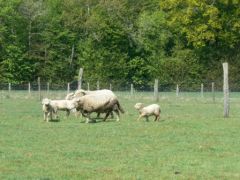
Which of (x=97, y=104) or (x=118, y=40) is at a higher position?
(x=118, y=40)

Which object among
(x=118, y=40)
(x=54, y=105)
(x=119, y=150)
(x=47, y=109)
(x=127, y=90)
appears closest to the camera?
(x=119, y=150)

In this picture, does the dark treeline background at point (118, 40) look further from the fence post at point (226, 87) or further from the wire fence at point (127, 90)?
the fence post at point (226, 87)

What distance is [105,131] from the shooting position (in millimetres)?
20578

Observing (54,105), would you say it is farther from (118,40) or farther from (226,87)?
(118,40)

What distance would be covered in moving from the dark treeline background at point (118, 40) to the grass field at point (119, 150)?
4078 centimetres

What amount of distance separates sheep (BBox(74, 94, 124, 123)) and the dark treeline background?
1466 inches

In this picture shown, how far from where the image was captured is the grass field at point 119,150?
1294 cm

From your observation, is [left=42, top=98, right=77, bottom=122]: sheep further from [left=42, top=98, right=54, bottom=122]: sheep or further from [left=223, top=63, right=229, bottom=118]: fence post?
[left=223, top=63, right=229, bottom=118]: fence post

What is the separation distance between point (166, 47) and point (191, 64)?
4.52 m

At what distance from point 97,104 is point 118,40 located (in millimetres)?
43279

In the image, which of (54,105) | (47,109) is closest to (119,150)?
(47,109)

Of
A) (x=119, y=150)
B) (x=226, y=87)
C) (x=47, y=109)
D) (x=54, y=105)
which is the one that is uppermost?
(x=226, y=87)

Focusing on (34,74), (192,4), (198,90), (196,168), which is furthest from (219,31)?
(196,168)

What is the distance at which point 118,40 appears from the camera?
67.9 m
